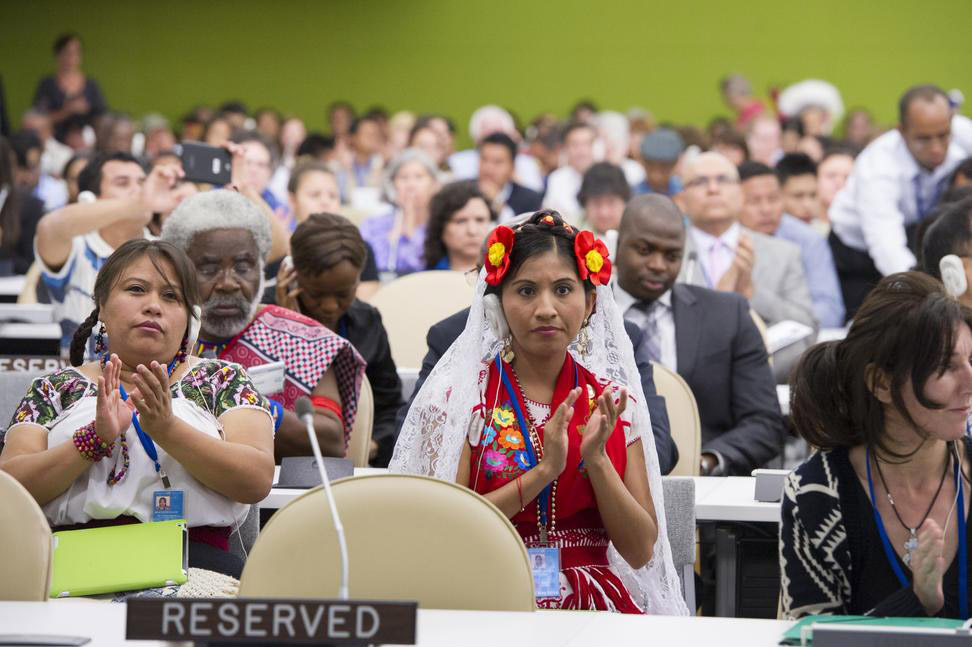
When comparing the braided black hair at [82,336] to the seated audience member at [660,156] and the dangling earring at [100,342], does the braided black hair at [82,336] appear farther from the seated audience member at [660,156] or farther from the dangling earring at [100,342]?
the seated audience member at [660,156]

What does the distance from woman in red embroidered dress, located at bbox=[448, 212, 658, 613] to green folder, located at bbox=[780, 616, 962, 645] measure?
26.8 inches

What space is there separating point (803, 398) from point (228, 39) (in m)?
14.0

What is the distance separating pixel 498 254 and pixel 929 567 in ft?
3.38

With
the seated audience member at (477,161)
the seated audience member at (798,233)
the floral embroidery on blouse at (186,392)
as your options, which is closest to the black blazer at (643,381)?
the floral embroidery on blouse at (186,392)

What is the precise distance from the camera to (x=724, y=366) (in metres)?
4.30

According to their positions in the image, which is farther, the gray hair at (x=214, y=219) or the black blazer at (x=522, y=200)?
the black blazer at (x=522, y=200)

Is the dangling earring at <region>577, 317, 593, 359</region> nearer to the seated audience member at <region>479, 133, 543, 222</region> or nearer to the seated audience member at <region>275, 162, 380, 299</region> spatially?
the seated audience member at <region>275, 162, 380, 299</region>

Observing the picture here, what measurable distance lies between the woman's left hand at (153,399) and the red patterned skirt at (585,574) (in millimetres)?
700

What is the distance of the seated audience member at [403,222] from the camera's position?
698 centimetres

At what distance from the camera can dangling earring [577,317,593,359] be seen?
2932 millimetres

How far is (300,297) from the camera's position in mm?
4160

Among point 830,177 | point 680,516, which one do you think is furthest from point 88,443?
point 830,177

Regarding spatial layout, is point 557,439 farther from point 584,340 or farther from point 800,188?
point 800,188

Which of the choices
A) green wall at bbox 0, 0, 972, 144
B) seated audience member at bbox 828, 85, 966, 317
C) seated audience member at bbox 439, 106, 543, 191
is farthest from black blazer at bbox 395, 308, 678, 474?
green wall at bbox 0, 0, 972, 144
